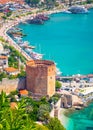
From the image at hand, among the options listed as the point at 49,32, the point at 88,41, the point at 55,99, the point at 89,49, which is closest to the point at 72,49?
the point at 89,49

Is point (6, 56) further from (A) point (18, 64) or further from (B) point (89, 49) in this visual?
(B) point (89, 49)

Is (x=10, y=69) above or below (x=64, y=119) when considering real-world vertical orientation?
above

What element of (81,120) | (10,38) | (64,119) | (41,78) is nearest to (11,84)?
(41,78)

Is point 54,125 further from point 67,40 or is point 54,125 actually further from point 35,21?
point 35,21

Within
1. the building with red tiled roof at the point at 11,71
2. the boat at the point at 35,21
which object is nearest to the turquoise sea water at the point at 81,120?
the building with red tiled roof at the point at 11,71

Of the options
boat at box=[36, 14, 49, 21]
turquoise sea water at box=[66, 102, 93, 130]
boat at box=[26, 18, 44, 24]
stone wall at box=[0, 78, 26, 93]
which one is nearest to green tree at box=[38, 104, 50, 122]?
turquoise sea water at box=[66, 102, 93, 130]

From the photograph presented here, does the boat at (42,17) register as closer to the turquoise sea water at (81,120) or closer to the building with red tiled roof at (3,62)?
the building with red tiled roof at (3,62)

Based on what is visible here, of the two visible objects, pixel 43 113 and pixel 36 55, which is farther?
pixel 36 55
